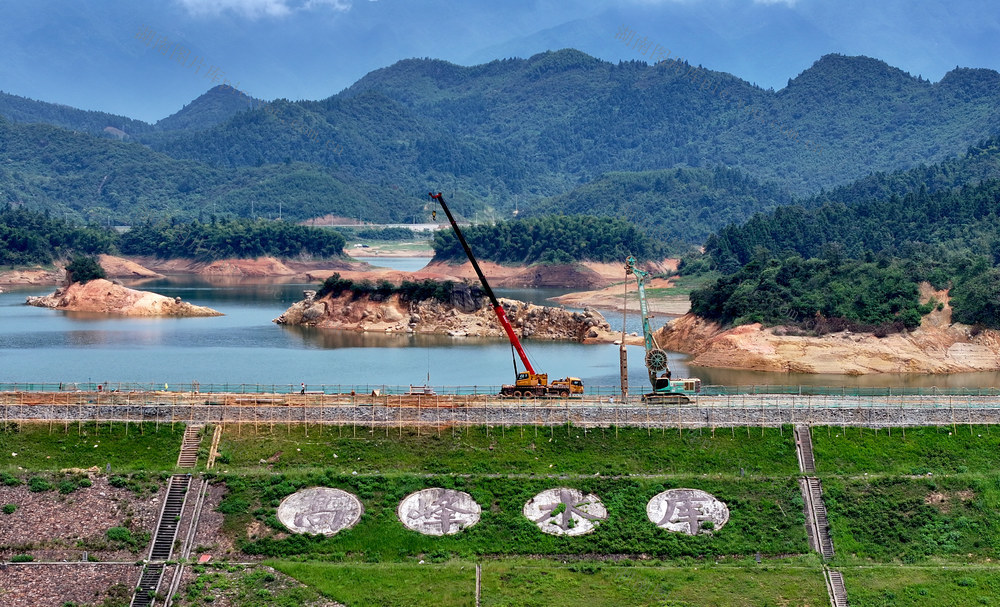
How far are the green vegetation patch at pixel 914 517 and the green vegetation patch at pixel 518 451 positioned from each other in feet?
12.4

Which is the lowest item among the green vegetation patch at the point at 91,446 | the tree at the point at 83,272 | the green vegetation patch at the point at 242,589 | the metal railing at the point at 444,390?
the green vegetation patch at the point at 242,589

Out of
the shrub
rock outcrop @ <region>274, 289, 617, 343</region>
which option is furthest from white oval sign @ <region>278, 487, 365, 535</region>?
rock outcrop @ <region>274, 289, 617, 343</region>

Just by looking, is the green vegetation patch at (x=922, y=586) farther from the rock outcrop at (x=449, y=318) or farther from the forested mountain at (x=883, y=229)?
the forested mountain at (x=883, y=229)

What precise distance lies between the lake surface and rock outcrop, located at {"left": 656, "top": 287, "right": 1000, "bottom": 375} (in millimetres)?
2168

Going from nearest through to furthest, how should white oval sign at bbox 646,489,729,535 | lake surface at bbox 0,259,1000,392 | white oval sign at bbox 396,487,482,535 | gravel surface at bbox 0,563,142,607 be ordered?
gravel surface at bbox 0,563,142,607, white oval sign at bbox 396,487,482,535, white oval sign at bbox 646,489,729,535, lake surface at bbox 0,259,1000,392

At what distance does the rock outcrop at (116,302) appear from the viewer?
15212 cm

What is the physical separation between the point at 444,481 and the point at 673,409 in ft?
45.6

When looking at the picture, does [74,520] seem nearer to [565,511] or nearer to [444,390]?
[565,511]

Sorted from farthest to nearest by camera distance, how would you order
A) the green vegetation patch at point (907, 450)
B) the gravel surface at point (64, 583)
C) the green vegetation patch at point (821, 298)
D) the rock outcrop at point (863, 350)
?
the green vegetation patch at point (821, 298) < the rock outcrop at point (863, 350) < the green vegetation patch at point (907, 450) < the gravel surface at point (64, 583)

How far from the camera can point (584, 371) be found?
3935 inches

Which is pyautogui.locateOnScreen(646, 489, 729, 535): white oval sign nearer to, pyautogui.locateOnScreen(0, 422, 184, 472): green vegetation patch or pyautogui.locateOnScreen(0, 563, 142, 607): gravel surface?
pyautogui.locateOnScreen(0, 563, 142, 607): gravel surface

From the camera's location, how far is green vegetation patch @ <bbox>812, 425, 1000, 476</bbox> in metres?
60.2

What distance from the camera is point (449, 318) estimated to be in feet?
439

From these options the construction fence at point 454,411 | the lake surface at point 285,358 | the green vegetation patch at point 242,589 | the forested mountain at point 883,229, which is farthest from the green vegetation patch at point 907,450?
the forested mountain at point 883,229
